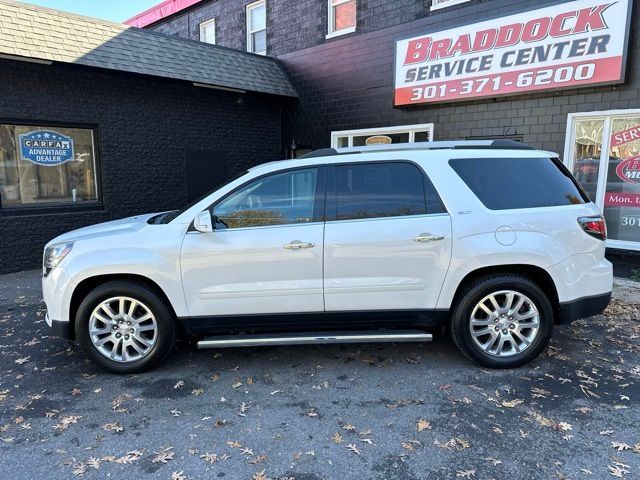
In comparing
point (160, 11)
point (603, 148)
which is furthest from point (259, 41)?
point (603, 148)

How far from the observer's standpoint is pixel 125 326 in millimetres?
3908

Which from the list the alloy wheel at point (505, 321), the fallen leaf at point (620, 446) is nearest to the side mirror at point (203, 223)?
the alloy wheel at point (505, 321)

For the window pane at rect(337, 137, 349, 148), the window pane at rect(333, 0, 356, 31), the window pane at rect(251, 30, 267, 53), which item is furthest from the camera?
the window pane at rect(251, 30, 267, 53)

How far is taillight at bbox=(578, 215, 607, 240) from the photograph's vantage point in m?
3.89

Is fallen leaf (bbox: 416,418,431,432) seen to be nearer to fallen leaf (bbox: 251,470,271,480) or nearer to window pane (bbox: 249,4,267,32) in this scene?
fallen leaf (bbox: 251,470,271,480)

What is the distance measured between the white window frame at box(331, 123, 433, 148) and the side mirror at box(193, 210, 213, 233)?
6.19 metres

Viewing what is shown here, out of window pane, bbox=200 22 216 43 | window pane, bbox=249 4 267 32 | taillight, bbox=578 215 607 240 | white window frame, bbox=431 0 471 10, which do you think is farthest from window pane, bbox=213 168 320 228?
window pane, bbox=200 22 216 43

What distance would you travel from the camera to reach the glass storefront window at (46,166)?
7641mm

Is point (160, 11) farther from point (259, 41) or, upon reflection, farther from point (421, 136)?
point (421, 136)

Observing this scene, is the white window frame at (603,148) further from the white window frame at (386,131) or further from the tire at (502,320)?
the tire at (502,320)

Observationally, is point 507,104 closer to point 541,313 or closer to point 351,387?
point 541,313

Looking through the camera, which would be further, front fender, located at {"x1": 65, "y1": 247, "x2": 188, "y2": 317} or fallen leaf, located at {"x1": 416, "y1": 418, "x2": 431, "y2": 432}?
front fender, located at {"x1": 65, "y1": 247, "x2": 188, "y2": 317}

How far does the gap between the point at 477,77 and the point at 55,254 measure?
7.06 m

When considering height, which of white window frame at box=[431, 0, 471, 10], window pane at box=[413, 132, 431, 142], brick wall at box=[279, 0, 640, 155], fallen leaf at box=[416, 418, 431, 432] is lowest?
fallen leaf at box=[416, 418, 431, 432]
